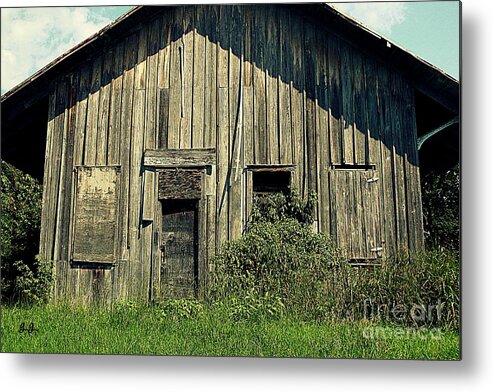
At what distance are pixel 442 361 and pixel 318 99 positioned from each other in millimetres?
2783

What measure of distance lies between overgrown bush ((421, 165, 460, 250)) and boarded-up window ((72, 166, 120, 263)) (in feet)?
9.93

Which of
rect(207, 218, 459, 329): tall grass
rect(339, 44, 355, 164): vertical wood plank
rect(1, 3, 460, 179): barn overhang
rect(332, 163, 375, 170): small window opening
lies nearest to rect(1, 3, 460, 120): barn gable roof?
rect(1, 3, 460, 179): barn overhang

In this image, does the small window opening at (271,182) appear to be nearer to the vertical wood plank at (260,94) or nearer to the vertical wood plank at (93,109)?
the vertical wood plank at (260,94)

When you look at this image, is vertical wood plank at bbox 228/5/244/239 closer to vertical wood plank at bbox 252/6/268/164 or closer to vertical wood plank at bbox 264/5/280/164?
vertical wood plank at bbox 252/6/268/164

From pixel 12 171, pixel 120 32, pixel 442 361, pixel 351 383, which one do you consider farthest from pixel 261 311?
pixel 120 32

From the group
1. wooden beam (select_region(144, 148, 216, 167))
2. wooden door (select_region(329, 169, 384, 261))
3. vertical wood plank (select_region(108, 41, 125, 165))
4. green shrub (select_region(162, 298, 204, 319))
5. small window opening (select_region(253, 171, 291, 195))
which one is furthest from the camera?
vertical wood plank (select_region(108, 41, 125, 165))

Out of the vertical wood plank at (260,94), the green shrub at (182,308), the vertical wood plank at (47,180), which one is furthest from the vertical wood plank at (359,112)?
the vertical wood plank at (47,180)

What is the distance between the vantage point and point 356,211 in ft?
20.8

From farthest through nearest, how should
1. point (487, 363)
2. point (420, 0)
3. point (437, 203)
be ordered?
point (437, 203) → point (420, 0) → point (487, 363)

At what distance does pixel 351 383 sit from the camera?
5.26 metres

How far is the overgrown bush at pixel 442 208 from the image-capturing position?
17.7 ft

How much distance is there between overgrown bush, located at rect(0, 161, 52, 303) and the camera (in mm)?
6031

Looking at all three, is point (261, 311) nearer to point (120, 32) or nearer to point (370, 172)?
point (370, 172)
